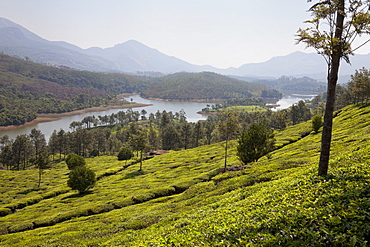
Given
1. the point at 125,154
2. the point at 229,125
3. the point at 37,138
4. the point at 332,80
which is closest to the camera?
the point at 332,80

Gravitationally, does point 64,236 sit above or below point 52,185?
above

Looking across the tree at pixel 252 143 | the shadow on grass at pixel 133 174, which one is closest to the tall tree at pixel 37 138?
the shadow on grass at pixel 133 174

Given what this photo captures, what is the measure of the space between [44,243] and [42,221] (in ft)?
55.9

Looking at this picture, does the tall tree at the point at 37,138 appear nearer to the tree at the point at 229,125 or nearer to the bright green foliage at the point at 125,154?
the bright green foliage at the point at 125,154

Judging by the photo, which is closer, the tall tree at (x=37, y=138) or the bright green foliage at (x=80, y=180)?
the bright green foliage at (x=80, y=180)

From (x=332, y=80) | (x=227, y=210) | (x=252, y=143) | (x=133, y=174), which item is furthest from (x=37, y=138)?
(x=332, y=80)

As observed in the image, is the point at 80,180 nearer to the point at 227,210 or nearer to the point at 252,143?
the point at 252,143

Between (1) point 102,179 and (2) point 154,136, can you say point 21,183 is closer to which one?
(1) point 102,179

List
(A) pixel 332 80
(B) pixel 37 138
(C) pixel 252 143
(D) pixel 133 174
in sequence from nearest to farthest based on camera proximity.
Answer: (A) pixel 332 80
(C) pixel 252 143
(D) pixel 133 174
(B) pixel 37 138

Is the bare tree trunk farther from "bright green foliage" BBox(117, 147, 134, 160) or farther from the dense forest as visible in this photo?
"bright green foliage" BBox(117, 147, 134, 160)

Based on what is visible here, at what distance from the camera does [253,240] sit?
11234mm

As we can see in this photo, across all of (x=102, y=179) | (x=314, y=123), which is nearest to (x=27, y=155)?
(x=102, y=179)

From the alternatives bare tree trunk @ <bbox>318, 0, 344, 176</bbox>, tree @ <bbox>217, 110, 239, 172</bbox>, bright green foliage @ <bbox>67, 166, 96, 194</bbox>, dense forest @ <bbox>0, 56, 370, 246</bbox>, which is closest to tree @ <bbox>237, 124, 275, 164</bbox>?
dense forest @ <bbox>0, 56, 370, 246</bbox>

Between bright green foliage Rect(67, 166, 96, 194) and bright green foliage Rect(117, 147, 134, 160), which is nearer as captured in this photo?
bright green foliage Rect(67, 166, 96, 194)
